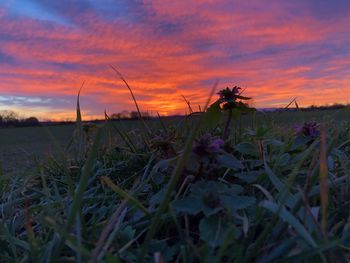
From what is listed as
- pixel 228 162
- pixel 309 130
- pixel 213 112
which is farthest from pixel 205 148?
pixel 309 130

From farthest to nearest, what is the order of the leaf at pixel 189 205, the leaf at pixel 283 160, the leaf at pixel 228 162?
the leaf at pixel 283 160, the leaf at pixel 228 162, the leaf at pixel 189 205

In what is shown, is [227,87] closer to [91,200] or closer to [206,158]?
[206,158]

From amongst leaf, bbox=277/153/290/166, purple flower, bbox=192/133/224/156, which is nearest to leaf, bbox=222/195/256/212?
purple flower, bbox=192/133/224/156

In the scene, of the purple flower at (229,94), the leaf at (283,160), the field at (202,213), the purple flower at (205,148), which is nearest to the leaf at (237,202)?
the field at (202,213)

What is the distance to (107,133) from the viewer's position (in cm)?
213

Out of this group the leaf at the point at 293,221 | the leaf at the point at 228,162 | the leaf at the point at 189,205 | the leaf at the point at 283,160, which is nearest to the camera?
the leaf at the point at 293,221

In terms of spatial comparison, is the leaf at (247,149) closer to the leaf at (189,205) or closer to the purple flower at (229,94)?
the purple flower at (229,94)

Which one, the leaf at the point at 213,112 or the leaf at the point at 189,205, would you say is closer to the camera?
the leaf at the point at 189,205

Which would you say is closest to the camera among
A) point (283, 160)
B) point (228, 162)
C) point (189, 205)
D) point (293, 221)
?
point (293, 221)

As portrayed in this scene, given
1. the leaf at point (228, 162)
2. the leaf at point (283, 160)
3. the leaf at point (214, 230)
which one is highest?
the leaf at point (228, 162)

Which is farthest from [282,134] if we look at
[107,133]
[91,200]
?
[91,200]

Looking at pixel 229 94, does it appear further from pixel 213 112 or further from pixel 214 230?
pixel 214 230

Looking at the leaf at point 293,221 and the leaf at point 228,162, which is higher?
the leaf at point 228,162

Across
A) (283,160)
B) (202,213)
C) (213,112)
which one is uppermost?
(213,112)
